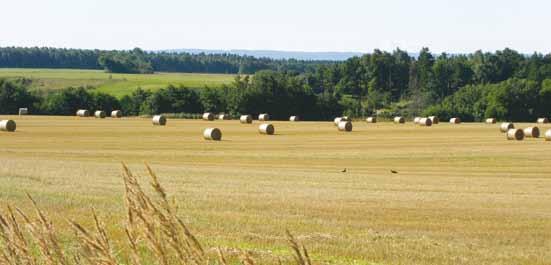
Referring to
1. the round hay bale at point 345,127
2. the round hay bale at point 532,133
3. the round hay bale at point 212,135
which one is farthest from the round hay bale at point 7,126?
the round hay bale at point 532,133

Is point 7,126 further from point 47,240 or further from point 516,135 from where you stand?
point 47,240

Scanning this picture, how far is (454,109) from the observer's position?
12262 cm

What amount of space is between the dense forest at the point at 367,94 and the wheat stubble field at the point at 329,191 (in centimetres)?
4978

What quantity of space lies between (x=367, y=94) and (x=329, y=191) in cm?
14628

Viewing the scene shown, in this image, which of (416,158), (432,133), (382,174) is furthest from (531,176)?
(432,133)

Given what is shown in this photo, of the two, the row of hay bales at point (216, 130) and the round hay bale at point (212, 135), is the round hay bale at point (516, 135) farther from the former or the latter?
the round hay bale at point (212, 135)

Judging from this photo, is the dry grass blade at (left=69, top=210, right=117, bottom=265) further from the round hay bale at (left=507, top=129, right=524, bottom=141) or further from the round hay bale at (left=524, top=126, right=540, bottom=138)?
the round hay bale at (left=524, top=126, right=540, bottom=138)

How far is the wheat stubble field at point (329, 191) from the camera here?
50.6 ft

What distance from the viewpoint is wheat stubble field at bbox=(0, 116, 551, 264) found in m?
15.4

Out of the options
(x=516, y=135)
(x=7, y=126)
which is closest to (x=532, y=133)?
(x=516, y=135)

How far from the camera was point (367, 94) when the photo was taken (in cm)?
17188

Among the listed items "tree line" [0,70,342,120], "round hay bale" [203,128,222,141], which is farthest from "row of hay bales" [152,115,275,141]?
"tree line" [0,70,342,120]

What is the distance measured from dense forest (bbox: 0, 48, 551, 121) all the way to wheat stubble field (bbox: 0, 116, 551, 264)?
49784mm

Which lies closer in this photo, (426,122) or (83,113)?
(426,122)
